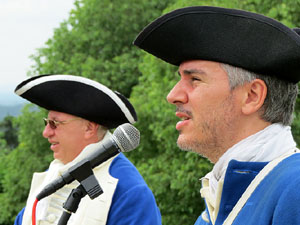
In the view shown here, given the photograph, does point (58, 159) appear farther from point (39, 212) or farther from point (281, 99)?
point (281, 99)

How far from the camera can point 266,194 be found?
6.73ft

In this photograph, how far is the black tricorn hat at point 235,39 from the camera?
2.26 meters

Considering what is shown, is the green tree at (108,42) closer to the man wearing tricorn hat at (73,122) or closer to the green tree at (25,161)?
the green tree at (25,161)

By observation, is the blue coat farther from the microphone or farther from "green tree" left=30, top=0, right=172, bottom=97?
"green tree" left=30, top=0, right=172, bottom=97

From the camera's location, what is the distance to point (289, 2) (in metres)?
10.7

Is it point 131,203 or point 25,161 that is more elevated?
point 131,203

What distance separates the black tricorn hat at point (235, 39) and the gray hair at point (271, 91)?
23 millimetres

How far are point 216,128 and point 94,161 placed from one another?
0.73 meters

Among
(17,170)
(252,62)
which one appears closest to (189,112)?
(252,62)

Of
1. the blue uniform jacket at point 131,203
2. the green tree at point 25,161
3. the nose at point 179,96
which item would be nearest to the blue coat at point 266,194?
the nose at point 179,96

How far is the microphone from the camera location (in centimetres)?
277

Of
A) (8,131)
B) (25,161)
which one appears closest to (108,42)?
(25,161)

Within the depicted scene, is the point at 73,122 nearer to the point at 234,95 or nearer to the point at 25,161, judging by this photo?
the point at 234,95

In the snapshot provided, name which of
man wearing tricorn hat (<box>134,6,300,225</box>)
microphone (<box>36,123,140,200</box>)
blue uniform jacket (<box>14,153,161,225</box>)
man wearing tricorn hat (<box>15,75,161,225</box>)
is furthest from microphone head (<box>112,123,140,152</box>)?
man wearing tricorn hat (<box>15,75,161,225</box>)
